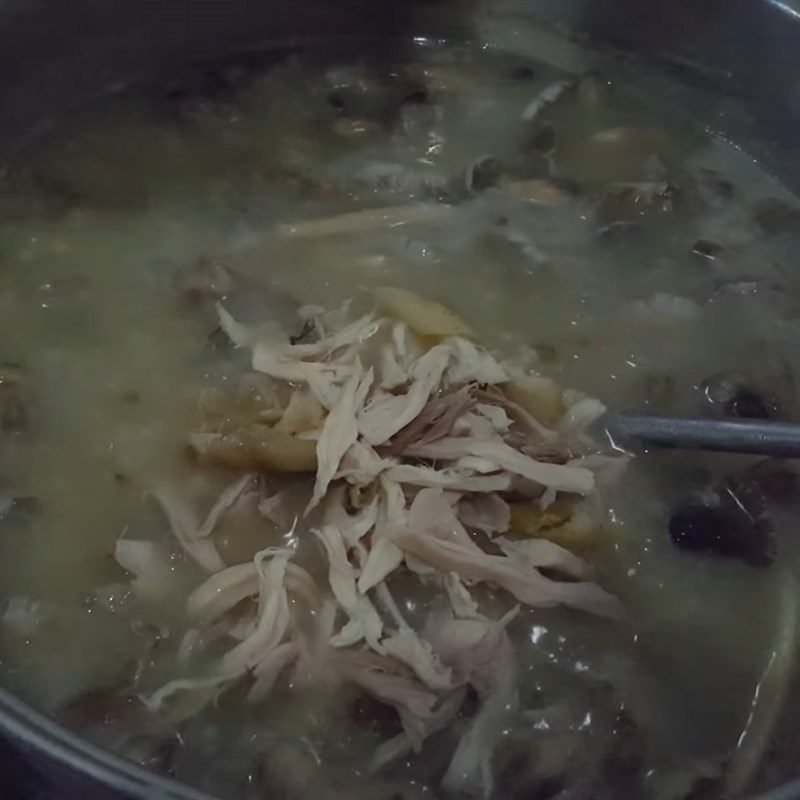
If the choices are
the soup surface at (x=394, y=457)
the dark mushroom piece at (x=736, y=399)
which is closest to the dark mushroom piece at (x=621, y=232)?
the soup surface at (x=394, y=457)

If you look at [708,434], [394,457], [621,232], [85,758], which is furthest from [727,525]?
[85,758]

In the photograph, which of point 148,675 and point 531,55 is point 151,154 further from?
point 148,675

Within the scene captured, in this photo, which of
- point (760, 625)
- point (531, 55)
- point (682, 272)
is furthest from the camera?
point (531, 55)

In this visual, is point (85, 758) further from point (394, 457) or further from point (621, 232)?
point (621, 232)

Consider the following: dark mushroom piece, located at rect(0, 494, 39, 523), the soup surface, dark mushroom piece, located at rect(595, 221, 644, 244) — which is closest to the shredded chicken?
the soup surface

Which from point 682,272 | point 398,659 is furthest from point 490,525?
point 682,272

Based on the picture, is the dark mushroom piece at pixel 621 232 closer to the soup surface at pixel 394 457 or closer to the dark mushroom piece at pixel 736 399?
the soup surface at pixel 394 457
